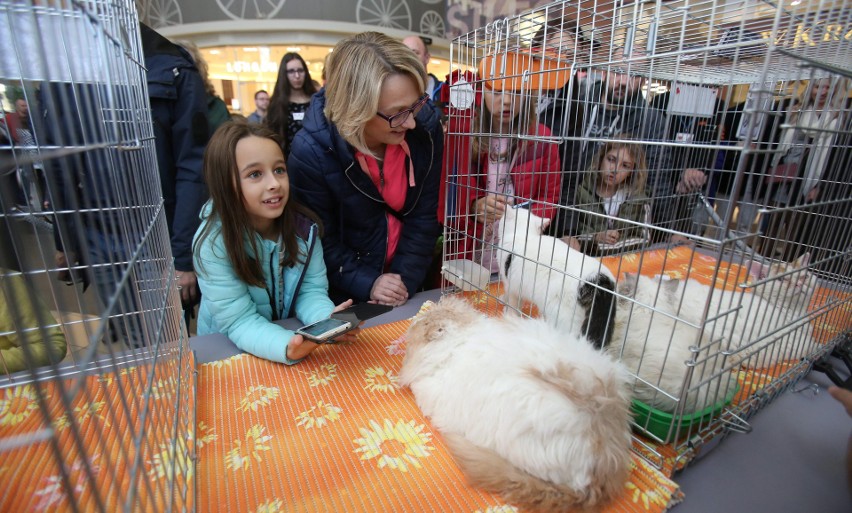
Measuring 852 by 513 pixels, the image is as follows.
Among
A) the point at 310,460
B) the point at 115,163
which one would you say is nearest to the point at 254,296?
the point at 310,460

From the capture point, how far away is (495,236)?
144cm

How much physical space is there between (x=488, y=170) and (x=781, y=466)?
104 centimetres

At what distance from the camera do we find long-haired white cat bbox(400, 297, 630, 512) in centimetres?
69

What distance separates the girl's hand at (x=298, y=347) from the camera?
1007 mm

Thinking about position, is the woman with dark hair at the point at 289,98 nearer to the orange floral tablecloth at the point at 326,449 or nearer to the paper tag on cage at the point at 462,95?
the paper tag on cage at the point at 462,95

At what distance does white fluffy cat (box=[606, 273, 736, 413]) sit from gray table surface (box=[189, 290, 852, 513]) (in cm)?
12

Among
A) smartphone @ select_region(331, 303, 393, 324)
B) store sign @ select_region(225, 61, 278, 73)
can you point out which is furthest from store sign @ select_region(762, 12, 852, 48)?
store sign @ select_region(225, 61, 278, 73)

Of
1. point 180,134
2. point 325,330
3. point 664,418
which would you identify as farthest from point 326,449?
point 180,134

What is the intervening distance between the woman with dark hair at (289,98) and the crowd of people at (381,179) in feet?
3.57

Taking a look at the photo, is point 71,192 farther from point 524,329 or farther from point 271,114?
point 271,114

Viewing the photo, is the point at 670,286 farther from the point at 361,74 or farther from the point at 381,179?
the point at 361,74

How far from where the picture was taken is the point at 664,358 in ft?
2.74

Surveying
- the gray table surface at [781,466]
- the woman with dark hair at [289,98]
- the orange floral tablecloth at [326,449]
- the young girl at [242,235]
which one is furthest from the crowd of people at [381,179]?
the woman with dark hair at [289,98]

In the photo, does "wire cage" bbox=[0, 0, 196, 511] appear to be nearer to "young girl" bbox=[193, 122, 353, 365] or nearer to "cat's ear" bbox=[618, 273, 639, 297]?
"young girl" bbox=[193, 122, 353, 365]
